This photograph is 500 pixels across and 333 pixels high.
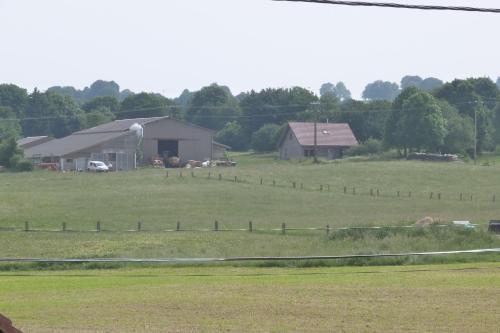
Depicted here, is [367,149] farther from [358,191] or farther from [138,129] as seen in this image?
[358,191]

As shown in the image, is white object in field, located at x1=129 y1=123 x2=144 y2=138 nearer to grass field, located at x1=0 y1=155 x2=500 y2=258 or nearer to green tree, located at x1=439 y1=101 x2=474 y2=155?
grass field, located at x1=0 y1=155 x2=500 y2=258

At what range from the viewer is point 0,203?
71562 mm

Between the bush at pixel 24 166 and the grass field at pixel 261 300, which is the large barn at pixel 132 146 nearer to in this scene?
the bush at pixel 24 166

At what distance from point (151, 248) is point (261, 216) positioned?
2373cm

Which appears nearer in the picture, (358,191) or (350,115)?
(358,191)

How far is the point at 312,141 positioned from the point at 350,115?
75.6ft

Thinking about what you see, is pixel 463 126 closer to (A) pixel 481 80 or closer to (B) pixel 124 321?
(A) pixel 481 80

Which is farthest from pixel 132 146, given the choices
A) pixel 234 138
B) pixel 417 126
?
pixel 234 138

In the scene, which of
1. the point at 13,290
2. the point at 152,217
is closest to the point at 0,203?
the point at 152,217

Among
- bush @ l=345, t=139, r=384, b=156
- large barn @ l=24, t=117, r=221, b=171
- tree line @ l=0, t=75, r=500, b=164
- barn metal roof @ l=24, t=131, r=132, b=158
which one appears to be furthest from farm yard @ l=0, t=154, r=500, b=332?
bush @ l=345, t=139, r=384, b=156

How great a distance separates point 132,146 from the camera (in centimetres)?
12250

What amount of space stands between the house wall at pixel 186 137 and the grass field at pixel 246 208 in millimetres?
23818

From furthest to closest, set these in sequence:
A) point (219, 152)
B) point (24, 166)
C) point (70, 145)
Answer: point (219, 152), point (70, 145), point (24, 166)

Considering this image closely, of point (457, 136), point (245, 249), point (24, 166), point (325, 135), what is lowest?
point (245, 249)
